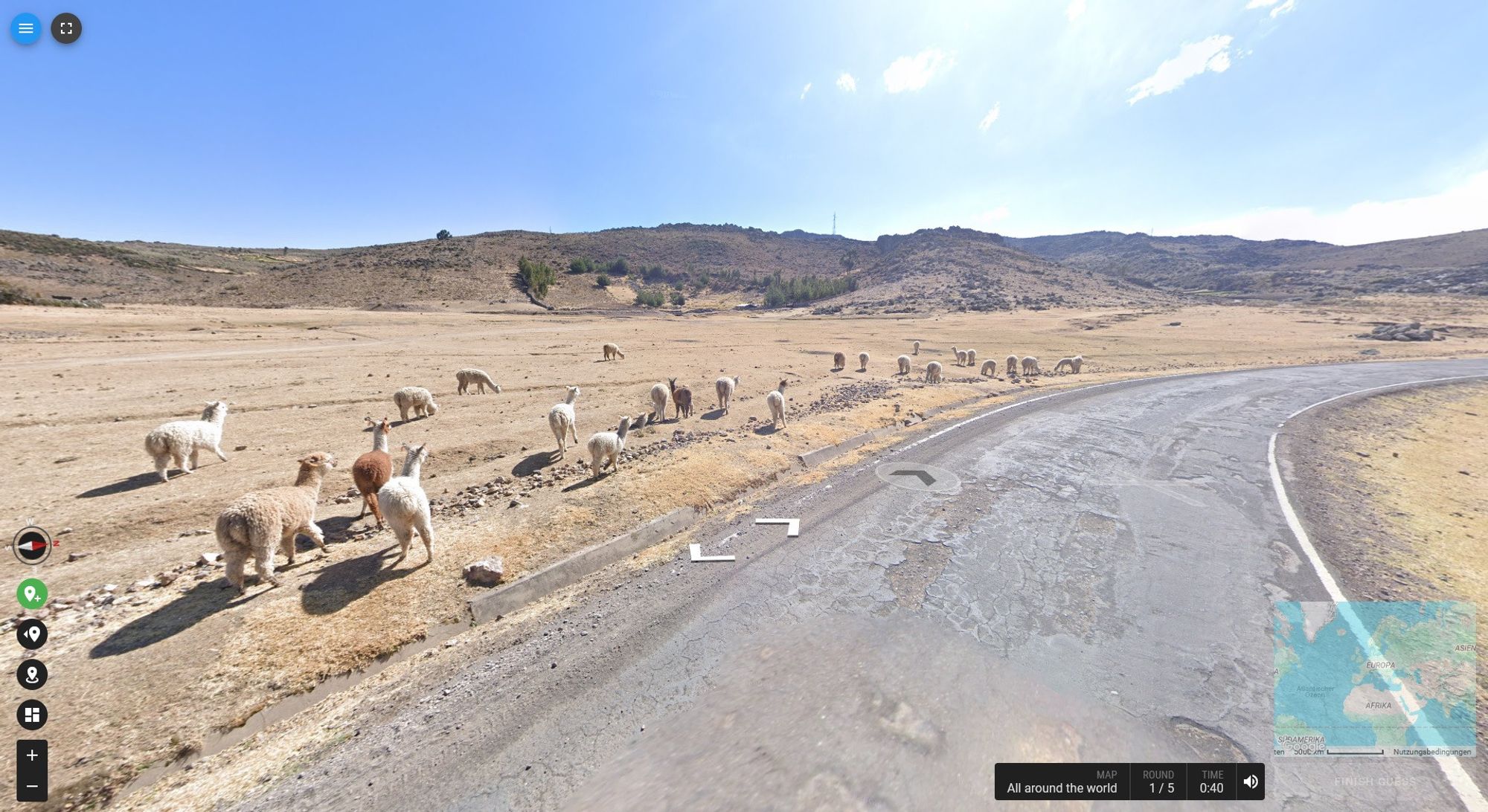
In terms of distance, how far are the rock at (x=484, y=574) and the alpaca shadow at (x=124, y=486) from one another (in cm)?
826

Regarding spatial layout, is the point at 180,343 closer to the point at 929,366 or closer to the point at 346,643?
the point at 346,643

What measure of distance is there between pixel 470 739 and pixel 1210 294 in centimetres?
15135

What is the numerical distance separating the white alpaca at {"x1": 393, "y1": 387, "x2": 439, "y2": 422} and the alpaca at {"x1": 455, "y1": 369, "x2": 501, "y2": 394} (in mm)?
3082

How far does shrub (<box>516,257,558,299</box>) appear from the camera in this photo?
251 feet

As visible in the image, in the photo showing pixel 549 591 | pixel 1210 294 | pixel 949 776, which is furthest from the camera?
pixel 1210 294

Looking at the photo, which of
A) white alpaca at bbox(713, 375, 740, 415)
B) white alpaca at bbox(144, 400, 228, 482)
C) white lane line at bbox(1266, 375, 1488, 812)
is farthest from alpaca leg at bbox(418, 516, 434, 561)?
white alpaca at bbox(713, 375, 740, 415)

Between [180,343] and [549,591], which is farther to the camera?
[180,343]

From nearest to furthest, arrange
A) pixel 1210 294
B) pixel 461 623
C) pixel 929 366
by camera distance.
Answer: pixel 461 623
pixel 929 366
pixel 1210 294

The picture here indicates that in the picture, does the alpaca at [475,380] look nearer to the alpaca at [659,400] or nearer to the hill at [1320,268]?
the alpaca at [659,400]

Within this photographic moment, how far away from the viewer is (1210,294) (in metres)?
108

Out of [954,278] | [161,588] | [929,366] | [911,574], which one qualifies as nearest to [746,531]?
[911,574]

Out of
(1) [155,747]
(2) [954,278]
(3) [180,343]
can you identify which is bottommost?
(1) [155,747]

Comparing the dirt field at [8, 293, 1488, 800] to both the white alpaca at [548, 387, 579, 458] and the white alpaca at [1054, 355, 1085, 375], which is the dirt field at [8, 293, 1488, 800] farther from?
the white alpaca at [1054, 355, 1085, 375]

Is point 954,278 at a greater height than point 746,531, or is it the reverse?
point 954,278
